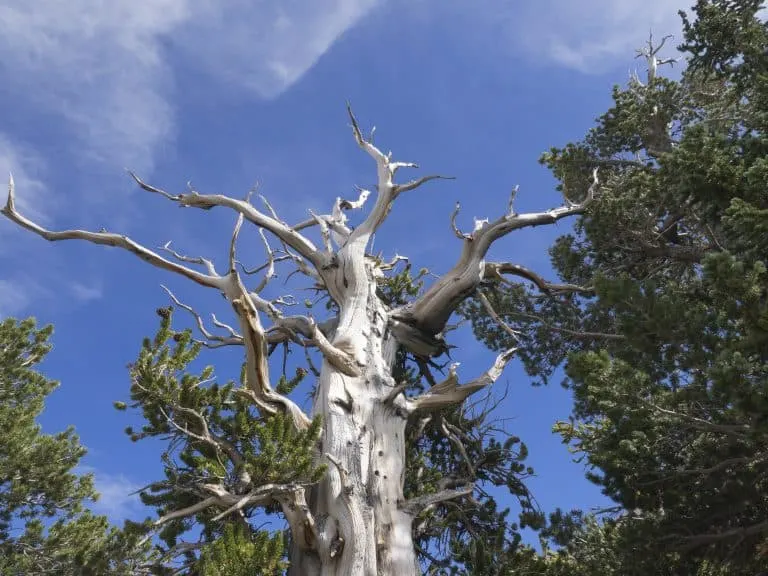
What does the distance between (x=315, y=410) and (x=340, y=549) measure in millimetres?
1781

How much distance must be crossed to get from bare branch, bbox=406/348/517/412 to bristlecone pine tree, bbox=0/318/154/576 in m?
5.40

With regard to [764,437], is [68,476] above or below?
above

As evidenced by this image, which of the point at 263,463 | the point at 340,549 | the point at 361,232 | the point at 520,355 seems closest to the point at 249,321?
the point at 263,463

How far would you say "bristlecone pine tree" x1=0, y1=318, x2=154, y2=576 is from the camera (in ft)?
37.0

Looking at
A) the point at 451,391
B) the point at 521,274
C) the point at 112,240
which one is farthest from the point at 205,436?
the point at 521,274

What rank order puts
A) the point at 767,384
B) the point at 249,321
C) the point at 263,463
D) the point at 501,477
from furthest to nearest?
1. the point at 501,477
2. the point at 249,321
3. the point at 263,463
4. the point at 767,384

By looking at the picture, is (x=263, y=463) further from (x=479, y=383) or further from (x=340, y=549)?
(x=479, y=383)

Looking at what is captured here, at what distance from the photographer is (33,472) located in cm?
1253

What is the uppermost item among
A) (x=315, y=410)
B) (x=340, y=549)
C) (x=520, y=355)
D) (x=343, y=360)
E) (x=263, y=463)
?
(x=520, y=355)

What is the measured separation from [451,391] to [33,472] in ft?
29.6

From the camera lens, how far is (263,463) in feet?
18.3

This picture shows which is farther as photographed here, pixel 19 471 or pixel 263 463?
pixel 19 471

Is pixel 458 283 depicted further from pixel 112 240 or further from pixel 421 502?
pixel 112 240

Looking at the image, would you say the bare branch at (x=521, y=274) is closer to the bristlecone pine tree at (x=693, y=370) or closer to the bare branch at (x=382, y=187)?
the bristlecone pine tree at (x=693, y=370)
